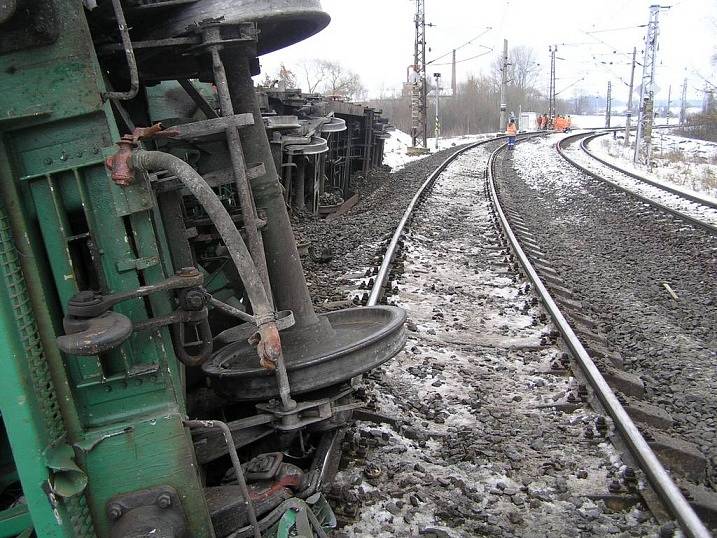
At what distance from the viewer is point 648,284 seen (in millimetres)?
6555

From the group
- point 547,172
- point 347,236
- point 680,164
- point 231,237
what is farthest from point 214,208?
point 680,164

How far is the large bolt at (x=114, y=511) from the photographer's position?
197 cm

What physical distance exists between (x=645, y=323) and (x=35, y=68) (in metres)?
5.09

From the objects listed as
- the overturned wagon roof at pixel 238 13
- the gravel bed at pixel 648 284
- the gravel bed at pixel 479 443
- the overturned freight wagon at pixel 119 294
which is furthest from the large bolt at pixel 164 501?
the gravel bed at pixel 648 284

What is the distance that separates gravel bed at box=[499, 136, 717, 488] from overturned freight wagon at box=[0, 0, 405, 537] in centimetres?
236

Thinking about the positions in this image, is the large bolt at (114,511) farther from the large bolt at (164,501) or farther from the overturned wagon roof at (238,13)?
the overturned wagon roof at (238,13)

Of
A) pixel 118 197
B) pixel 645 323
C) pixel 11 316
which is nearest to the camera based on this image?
pixel 11 316

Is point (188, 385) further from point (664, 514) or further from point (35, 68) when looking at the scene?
point (664, 514)

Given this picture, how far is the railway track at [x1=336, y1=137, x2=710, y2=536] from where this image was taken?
2.56 metres

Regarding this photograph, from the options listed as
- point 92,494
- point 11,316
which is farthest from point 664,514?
point 11,316

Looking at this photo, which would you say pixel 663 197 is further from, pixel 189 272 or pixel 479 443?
pixel 189 272

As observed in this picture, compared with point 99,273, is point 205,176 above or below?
above

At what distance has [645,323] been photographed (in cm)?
520

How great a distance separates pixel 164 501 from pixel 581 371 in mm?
2948
